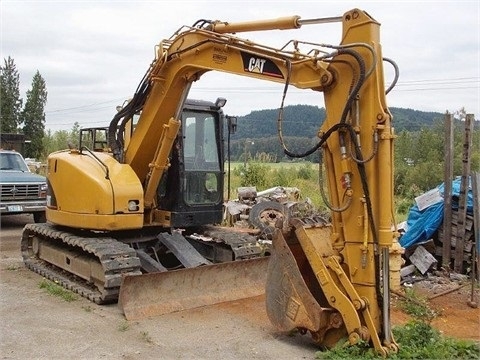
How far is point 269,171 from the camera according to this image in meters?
20.0

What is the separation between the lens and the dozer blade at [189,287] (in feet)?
20.2

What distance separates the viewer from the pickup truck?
39.9ft

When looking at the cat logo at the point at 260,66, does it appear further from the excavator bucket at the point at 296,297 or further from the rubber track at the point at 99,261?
the rubber track at the point at 99,261

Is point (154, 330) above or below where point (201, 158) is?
below

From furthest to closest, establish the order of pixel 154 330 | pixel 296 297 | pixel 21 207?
pixel 21 207 → pixel 154 330 → pixel 296 297

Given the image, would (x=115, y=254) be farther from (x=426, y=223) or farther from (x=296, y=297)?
(x=426, y=223)

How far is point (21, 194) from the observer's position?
12.3 meters

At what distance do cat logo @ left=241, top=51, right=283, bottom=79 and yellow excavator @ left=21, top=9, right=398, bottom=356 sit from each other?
0.02m

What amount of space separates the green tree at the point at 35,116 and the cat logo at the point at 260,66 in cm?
3723

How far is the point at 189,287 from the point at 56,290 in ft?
6.26

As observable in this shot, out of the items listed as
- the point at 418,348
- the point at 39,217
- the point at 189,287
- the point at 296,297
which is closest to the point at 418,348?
the point at 418,348

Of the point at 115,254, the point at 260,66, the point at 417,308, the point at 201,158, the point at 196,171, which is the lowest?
the point at 417,308

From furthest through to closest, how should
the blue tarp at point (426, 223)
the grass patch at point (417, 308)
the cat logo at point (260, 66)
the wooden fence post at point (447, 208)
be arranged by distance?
1. the blue tarp at point (426, 223)
2. the wooden fence post at point (447, 208)
3. the grass patch at point (417, 308)
4. the cat logo at point (260, 66)

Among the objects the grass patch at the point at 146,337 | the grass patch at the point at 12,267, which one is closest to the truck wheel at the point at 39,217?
the grass patch at the point at 12,267
